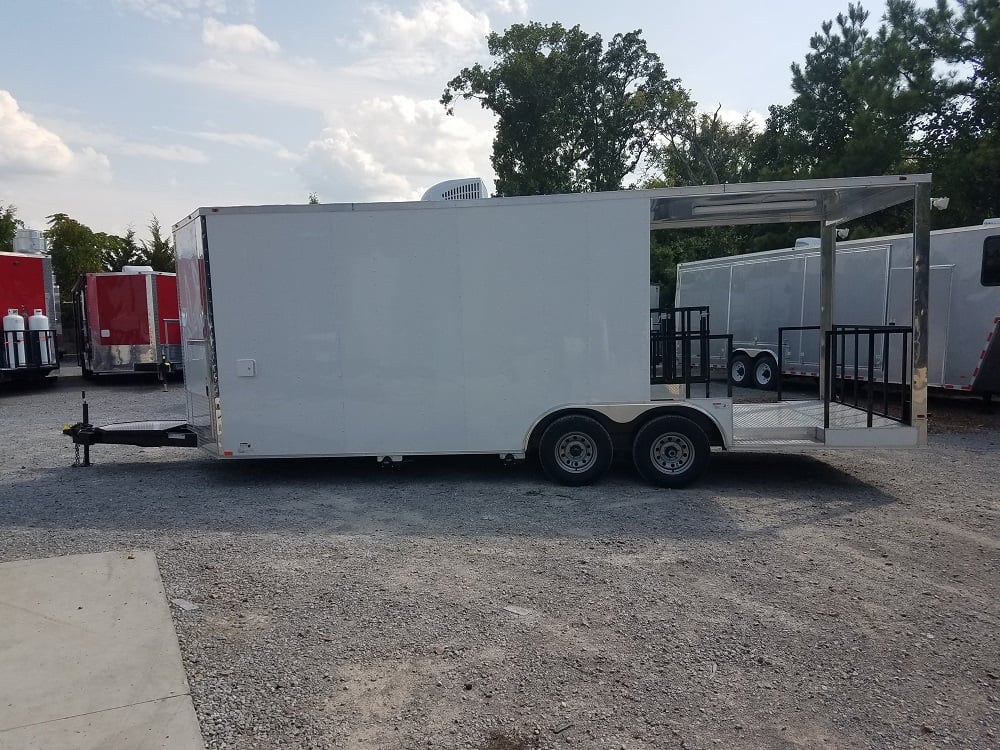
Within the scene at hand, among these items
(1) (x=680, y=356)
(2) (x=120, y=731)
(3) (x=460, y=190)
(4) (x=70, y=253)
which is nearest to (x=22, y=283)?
(3) (x=460, y=190)

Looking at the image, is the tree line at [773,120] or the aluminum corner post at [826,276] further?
the tree line at [773,120]

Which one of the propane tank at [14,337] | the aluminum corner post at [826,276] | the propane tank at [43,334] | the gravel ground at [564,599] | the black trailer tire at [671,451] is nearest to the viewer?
the gravel ground at [564,599]

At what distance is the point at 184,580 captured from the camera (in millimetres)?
4770

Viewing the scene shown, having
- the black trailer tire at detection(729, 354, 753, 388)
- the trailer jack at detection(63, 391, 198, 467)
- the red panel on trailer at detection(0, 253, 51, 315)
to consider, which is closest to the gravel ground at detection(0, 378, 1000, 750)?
the trailer jack at detection(63, 391, 198, 467)

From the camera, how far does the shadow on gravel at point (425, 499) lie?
5.90 metres

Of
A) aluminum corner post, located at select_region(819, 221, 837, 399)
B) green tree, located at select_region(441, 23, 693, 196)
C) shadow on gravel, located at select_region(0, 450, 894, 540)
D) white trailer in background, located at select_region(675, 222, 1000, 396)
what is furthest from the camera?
green tree, located at select_region(441, 23, 693, 196)

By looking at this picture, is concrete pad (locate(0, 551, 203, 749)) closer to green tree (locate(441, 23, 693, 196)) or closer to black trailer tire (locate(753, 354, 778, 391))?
black trailer tire (locate(753, 354, 778, 391))

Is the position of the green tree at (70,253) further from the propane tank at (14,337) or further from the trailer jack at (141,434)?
the trailer jack at (141,434)

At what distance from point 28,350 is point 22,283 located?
4.82 feet

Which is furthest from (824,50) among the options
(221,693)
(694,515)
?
(221,693)

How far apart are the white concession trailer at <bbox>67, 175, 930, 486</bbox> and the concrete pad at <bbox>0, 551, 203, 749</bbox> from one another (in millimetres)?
2365

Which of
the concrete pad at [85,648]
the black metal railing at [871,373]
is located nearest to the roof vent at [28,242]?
the concrete pad at [85,648]

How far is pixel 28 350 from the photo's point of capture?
15.8 metres

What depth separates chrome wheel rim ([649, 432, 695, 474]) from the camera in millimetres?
6922
